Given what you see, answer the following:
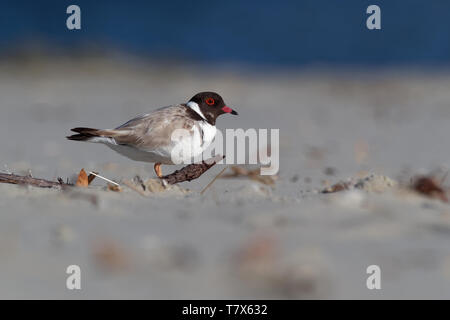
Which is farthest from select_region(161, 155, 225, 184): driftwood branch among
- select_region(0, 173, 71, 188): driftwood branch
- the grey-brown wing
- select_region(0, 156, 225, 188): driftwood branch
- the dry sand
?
select_region(0, 173, 71, 188): driftwood branch

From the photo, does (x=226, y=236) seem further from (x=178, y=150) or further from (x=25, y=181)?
(x=25, y=181)

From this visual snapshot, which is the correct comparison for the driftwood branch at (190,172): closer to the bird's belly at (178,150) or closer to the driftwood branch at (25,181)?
the bird's belly at (178,150)

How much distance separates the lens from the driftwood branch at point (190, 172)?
4.00 metres

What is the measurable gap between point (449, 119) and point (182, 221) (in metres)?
7.52

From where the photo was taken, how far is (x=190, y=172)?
160 inches

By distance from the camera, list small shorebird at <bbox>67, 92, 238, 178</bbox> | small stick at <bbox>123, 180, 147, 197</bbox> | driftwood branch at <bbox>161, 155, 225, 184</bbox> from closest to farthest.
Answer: small stick at <bbox>123, 180, 147, 197</bbox> < small shorebird at <bbox>67, 92, 238, 178</bbox> < driftwood branch at <bbox>161, 155, 225, 184</bbox>

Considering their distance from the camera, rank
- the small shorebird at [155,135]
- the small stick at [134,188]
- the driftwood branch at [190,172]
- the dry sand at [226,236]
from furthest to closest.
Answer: the driftwood branch at [190,172] → the small shorebird at [155,135] → the small stick at [134,188] → the dry sand at [226,236]

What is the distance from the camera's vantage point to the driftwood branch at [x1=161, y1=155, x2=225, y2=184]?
4.00 meters

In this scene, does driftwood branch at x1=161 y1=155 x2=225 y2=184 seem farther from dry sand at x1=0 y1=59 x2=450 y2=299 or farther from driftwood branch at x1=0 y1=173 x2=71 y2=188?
driftwood branch at x1=0 y1=173 x2=71 y2=188

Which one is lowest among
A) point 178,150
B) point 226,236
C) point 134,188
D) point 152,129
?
point 226,236

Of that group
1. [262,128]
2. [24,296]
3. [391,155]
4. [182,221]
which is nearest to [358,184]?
[182,221]

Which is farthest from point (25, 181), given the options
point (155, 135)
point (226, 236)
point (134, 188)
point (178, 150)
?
point (226, 236)

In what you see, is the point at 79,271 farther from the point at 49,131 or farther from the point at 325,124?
the point at 325,124

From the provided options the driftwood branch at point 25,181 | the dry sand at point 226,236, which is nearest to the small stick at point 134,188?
the dry sand at point 226,236
